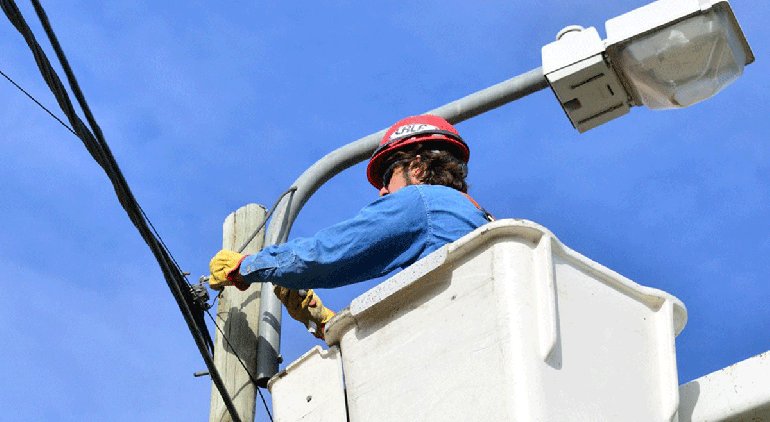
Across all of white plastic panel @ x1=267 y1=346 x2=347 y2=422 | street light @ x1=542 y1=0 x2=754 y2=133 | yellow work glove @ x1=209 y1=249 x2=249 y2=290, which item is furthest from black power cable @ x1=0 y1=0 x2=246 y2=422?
street light @ x1=542 y1=0 x2=754 y2=133

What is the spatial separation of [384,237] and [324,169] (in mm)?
1480

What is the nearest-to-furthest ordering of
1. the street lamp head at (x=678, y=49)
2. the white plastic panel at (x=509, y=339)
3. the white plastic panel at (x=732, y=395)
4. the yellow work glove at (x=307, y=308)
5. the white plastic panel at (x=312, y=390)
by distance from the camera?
1. the white plastic panel at (x=509, y=339)
2. the white plastic panel at (x=732, y=395)
3. the white plastic panel at (x=312, y=390)
4. the street lamp head at (x=678, y=49)
5. the yellow work glove at (x=307, y=308)

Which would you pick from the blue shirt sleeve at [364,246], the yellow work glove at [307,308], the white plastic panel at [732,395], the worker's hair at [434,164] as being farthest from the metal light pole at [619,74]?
the white plastic panel at [732,395]

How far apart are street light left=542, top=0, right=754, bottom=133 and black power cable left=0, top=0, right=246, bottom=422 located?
184 centimetres

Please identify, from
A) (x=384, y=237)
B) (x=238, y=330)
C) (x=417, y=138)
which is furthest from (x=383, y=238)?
(x=238, y=330)

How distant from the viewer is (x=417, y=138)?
6301 mm

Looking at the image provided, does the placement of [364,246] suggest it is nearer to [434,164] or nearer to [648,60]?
[434,164]

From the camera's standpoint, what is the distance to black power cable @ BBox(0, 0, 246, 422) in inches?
216

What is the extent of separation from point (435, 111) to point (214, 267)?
124 centimetres

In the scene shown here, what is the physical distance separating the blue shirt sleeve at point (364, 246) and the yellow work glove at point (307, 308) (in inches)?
28.9

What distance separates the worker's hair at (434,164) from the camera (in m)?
6.06

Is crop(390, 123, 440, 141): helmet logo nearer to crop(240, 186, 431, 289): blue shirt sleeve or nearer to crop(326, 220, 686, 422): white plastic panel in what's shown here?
crop(240, 186, 431, 289): blue shirt sleeve

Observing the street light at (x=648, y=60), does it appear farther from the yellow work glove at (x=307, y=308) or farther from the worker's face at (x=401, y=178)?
the yellow work glove at (x=307, y=308)

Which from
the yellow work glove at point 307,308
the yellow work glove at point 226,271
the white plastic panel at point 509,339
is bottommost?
the white plastic panel at point 509,339
